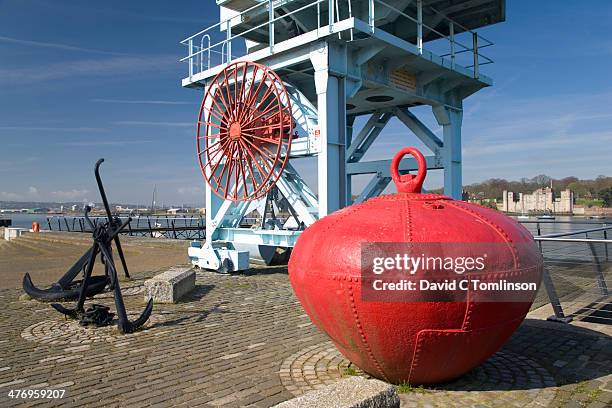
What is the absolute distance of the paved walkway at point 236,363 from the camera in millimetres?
4602

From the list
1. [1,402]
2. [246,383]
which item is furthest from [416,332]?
[1,402]

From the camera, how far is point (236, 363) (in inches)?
224

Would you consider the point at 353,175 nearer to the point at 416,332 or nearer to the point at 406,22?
the point at 406,22

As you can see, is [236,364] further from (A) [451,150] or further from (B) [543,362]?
(A) [451,150]

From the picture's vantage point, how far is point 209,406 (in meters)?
4.43

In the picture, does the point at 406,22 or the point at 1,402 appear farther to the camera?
the point at 406,22

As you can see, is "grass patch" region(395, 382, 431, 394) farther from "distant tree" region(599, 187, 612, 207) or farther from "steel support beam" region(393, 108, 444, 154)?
"distant tree" region(599, 187, 612, 207)

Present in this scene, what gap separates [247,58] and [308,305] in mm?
9854

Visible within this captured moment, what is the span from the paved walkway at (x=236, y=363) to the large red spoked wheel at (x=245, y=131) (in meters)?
5.33

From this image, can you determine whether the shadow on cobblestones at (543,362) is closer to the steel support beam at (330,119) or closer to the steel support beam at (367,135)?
the steel support beam at (330,119)

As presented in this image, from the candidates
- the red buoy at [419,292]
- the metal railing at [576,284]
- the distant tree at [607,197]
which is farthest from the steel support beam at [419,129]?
the distant tree at [607,197]

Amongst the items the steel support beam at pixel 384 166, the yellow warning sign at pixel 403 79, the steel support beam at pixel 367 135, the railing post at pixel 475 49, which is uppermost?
the railing post at pixel 475 49

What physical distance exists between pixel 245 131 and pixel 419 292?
32.9ft

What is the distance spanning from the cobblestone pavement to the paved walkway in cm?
1
